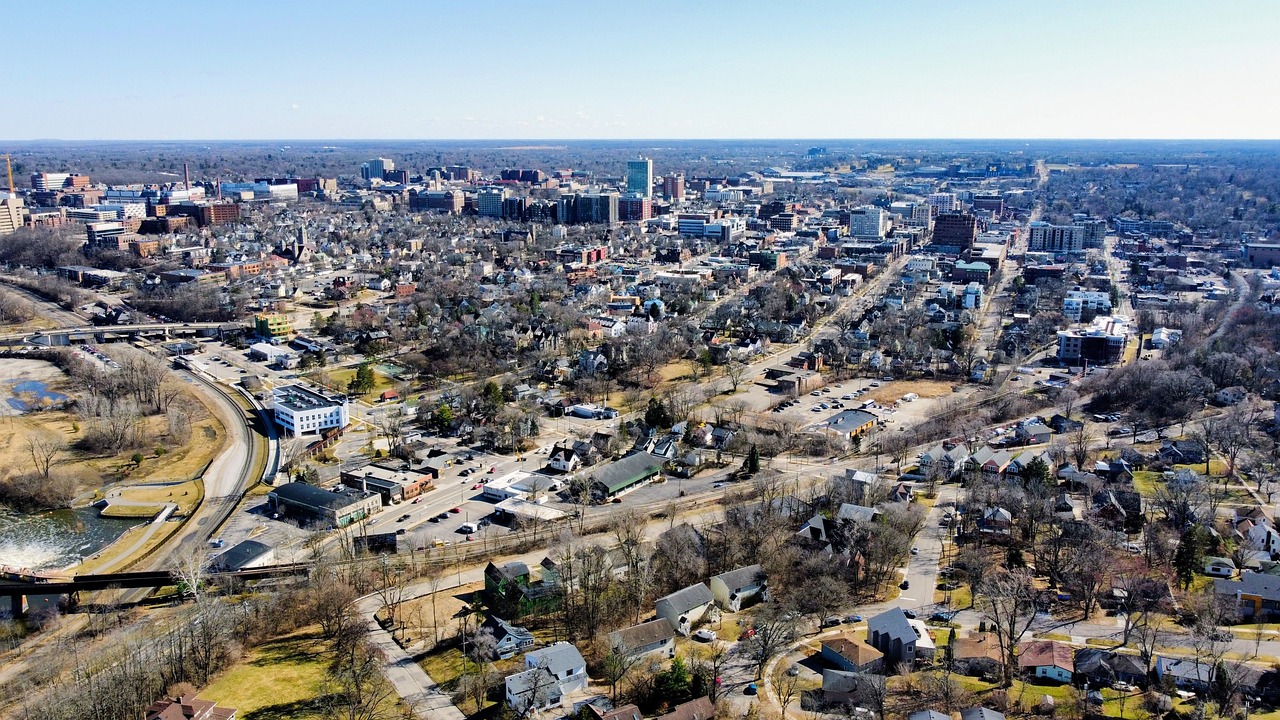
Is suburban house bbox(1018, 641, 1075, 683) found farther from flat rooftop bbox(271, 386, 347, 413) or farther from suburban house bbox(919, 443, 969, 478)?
flat rooftop bbox(271, 386, 347, 413)

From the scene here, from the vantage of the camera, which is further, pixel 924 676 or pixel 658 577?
pixel 658 577

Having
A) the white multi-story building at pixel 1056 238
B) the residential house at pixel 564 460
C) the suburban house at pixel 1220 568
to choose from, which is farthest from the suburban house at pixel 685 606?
the white multi-story building at pixel 1056 238

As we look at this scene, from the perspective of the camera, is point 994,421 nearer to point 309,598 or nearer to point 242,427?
point 309,598

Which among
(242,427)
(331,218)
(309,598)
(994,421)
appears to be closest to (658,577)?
(309,598)

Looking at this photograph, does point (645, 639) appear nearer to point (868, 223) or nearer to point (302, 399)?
point (302, 399)

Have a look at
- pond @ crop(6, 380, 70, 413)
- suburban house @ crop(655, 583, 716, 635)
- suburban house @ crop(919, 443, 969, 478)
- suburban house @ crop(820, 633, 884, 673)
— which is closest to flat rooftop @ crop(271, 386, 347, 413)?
pond @ crop(6, 380, 70, 413)

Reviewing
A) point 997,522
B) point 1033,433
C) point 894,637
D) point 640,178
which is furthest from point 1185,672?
point 640,178
